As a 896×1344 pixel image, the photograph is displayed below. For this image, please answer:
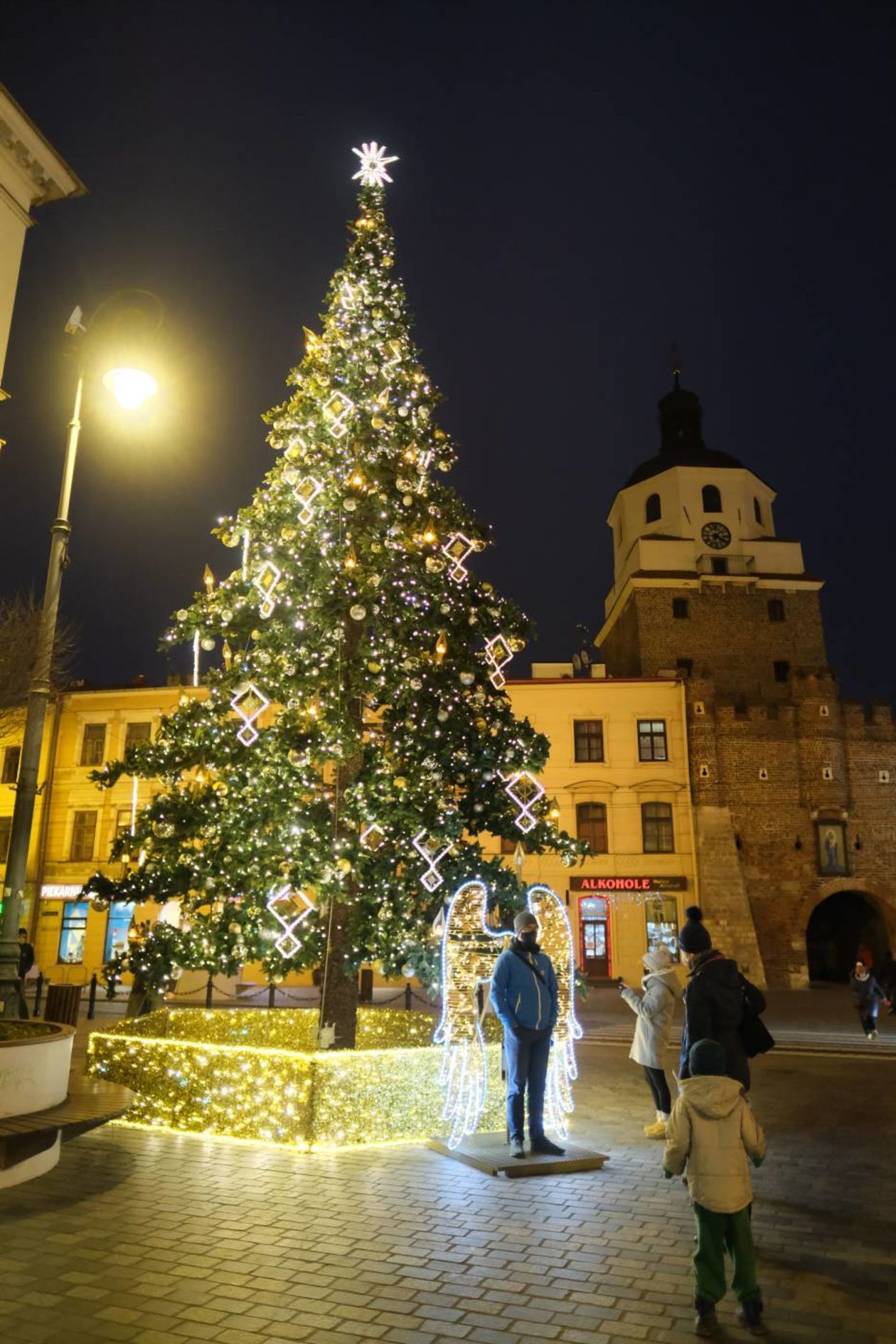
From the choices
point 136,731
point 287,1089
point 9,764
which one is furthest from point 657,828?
point 287,1089

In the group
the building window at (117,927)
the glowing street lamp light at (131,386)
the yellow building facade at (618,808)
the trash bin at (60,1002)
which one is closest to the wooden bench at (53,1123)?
the glowing street lamp light at (131,386)

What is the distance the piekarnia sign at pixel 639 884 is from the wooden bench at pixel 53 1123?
24.0m

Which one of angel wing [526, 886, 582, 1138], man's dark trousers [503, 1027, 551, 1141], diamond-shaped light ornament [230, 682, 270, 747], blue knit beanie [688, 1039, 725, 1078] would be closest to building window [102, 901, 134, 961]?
diamond-shaped light ornament [230, 682, 270, 747]

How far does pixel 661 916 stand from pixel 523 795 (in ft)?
66.5

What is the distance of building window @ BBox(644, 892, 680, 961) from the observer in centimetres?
2942

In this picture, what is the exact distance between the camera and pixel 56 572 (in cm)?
945

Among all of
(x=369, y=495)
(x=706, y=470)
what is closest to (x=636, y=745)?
(x=706, y=470)

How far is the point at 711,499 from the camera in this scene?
131 feet

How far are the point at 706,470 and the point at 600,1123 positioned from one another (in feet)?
117

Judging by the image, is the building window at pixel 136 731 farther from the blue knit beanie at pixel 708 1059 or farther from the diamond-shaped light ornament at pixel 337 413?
the blue knit beanie at pixel 708 1059

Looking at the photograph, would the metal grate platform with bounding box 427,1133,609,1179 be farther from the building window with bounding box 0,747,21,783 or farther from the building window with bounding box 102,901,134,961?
the building window with bounding box 0,747,21,783

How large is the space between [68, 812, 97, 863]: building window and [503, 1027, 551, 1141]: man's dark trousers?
91.4ft

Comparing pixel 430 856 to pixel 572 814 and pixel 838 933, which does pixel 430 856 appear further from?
pixel 838 933

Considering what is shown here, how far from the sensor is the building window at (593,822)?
30.3m
